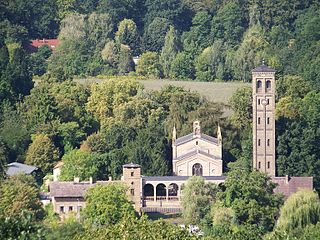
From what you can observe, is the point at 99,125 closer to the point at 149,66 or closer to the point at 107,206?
the point at 107,206

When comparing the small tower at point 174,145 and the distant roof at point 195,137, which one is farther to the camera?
the distant roof at point 195,137

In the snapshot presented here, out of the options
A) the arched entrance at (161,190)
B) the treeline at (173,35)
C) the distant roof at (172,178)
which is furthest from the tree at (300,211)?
the treeline at (173,35)

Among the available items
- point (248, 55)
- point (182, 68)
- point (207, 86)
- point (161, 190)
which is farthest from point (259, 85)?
Result: point (182, 68)

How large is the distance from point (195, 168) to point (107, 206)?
870 cm

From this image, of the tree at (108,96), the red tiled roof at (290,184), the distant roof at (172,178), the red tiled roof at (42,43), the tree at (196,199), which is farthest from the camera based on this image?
the red tiled roof at (42,43)

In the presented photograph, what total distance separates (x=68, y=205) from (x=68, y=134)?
23.9 feet

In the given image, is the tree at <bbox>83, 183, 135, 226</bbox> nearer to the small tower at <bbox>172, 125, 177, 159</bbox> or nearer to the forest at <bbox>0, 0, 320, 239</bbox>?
the forest at <bbox>0, 0, 320, 239</bbox>

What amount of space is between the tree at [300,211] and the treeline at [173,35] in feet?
62.2

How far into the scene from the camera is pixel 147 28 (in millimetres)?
100500

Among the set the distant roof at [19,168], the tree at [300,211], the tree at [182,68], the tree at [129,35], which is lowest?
the tree at [300,211]

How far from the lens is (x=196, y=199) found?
200 feet

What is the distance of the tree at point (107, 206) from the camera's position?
190 ft

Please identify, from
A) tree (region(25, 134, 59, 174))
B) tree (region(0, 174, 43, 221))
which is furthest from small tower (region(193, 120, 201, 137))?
tree (region(0, 174, 43, 221))

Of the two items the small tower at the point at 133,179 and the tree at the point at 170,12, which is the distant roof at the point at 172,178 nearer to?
the small tower at the point at 133,179
